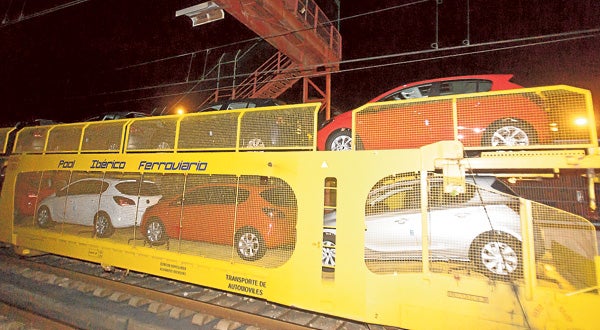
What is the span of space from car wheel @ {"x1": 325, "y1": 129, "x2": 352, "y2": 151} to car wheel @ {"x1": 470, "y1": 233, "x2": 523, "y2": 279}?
321cm

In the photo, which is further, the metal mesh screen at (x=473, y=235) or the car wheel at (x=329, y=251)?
the car wheel at (x=329, y=251)

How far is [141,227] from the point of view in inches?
221

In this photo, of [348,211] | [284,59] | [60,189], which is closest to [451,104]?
[348,211]

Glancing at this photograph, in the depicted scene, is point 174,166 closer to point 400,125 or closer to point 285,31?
point 400,125

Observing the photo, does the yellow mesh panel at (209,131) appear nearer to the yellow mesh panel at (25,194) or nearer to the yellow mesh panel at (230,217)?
the yellow mesh panel at (230,217)

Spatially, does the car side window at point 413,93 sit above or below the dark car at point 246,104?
below

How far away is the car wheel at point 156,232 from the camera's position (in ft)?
17.8

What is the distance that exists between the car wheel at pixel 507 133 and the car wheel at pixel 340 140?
8.86 ft

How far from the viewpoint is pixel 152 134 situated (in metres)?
5.64

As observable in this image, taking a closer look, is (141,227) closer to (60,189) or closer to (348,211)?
(60,189)

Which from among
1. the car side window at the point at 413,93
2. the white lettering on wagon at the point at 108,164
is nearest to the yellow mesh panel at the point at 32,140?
the white lettering on wagon at the point at 108,164

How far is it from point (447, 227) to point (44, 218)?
8.93 m

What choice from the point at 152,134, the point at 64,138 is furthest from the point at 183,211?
the point at 64,138

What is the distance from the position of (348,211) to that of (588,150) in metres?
2.61
